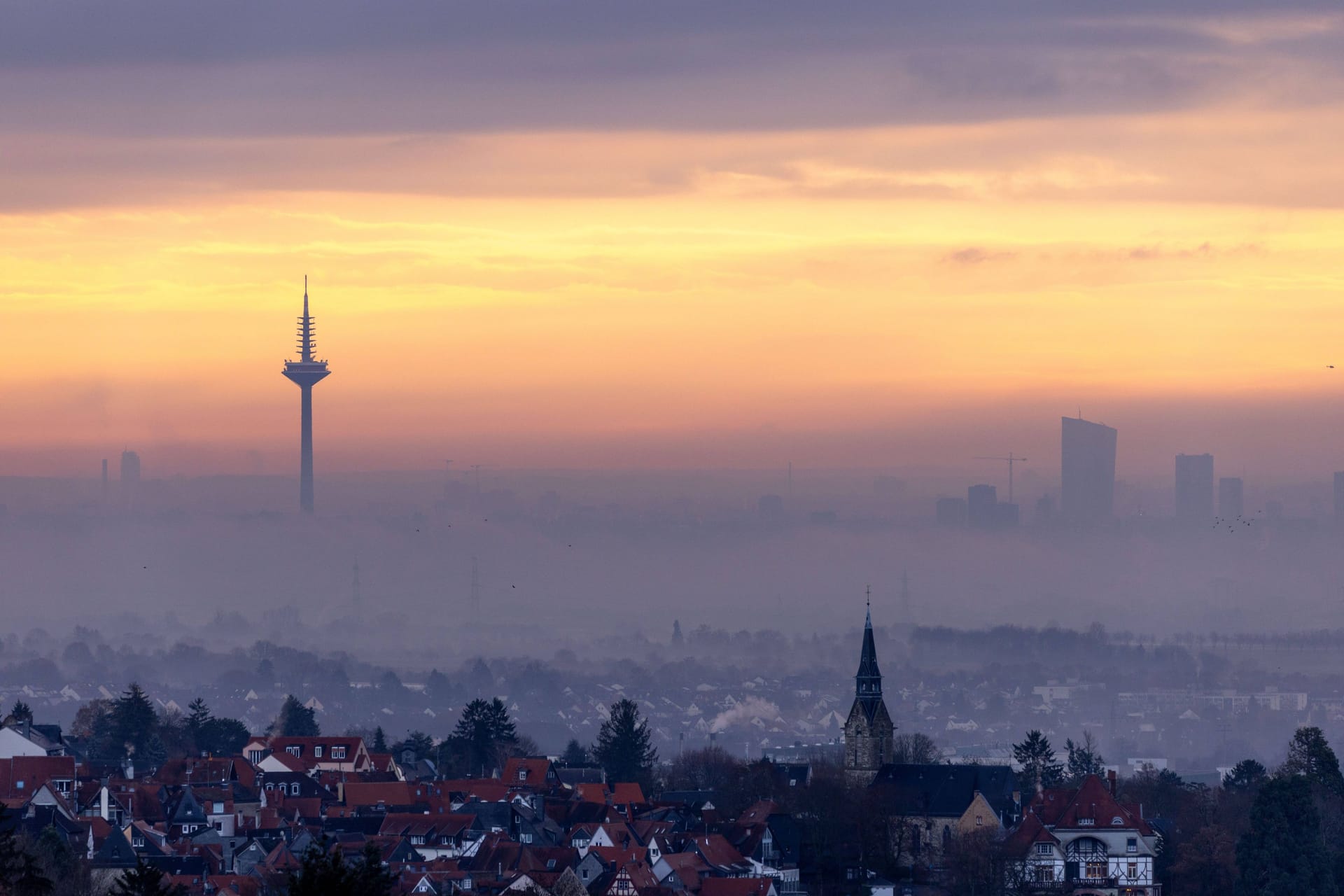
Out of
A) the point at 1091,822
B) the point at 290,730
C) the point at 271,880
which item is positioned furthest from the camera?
the point at 290,730

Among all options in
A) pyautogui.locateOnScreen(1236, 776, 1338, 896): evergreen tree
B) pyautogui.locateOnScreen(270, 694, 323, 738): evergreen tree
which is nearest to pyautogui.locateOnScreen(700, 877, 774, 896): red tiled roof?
pyautogui.locateOnScreen(1236, 776, 1338, 896): evergreen tree

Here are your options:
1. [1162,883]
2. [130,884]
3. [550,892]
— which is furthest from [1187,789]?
[130,884]

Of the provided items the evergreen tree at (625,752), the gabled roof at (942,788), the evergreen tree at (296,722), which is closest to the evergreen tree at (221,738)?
the evergreen tree at (296,722)

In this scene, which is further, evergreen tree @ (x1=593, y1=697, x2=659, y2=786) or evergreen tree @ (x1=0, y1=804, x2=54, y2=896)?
evergreen tree @ (x1=593, y1=697, x2=659, y2=786)

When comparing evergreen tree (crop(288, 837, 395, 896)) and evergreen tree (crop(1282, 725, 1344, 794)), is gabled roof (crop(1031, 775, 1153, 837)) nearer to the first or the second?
evergreen tree (crop(1282, 725, 1344, 794))

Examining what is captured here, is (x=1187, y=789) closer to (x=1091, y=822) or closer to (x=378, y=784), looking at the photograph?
(x=1091, y=822)

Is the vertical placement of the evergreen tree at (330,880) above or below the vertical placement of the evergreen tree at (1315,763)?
above

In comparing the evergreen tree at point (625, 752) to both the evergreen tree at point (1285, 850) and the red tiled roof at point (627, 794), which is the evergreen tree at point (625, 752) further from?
the evergreen tree at point (1285, 850)
